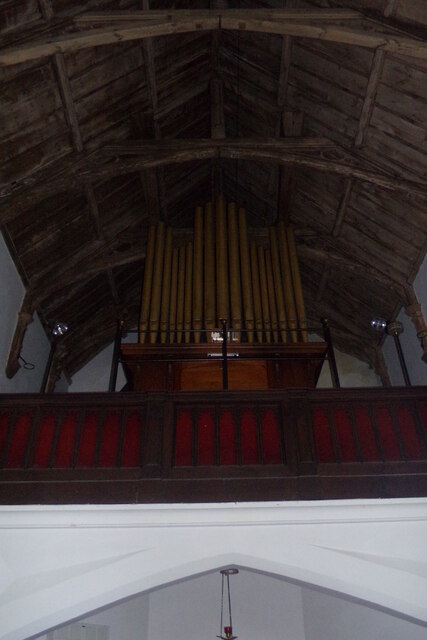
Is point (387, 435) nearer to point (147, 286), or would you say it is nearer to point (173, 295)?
point (173, 295)

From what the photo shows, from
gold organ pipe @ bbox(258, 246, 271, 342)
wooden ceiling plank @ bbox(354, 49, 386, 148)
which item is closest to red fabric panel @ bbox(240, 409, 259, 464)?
gold organ pipe @ bbox(258, 246, 271, 342)

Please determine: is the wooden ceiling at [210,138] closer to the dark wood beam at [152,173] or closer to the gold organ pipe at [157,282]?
the dark wood beam at [152,173]

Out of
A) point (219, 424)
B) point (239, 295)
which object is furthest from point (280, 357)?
point (219, 424)

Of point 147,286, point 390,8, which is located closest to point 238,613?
point 147,286

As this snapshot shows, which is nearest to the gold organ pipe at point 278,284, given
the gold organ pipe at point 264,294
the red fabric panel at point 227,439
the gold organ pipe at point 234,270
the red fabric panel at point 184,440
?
the gold organ pipe at point 264,294

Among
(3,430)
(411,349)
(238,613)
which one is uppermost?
→ (411,349)

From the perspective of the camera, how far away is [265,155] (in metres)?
7.75

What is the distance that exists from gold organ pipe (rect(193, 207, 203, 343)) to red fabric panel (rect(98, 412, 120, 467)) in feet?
8.98

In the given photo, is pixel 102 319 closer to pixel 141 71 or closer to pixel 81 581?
pixel 141 71

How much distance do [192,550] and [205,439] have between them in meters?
0.89

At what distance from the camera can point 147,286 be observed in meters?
8.45

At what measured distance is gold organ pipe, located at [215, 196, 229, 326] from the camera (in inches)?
314

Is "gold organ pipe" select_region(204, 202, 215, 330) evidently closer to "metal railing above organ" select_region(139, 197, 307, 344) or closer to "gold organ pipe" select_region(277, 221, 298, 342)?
"metal railing above organ" select_region(139, 197, 307, 344)

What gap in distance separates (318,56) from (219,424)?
14.8ft
